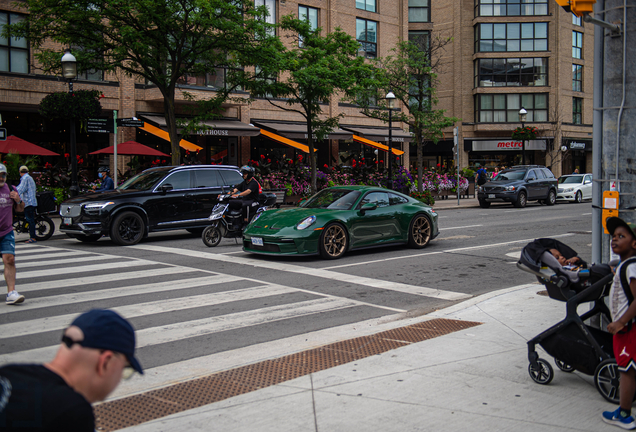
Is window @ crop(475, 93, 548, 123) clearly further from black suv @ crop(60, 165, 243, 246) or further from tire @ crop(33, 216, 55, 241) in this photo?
tire @ crop(33, 216, 55, 241)

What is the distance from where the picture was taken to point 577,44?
53500 mm

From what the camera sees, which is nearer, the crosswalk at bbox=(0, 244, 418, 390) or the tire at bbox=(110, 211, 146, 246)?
the crosswalk at bbox=(0, 244, 418, 390)

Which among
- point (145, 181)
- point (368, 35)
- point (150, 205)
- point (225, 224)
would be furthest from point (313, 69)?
point (368, 35)

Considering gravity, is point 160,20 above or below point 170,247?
above

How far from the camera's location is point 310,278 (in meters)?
9.42

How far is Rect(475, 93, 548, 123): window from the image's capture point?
51062mm

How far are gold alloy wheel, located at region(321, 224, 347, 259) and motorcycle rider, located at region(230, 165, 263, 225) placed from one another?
2.99 metres

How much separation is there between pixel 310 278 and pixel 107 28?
1403 cm

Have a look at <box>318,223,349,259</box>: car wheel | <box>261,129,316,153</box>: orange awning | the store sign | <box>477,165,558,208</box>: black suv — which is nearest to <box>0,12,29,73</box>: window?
<box>261,129,316,153</box>: orange awning

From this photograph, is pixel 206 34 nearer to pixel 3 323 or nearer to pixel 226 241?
pixel 226 241

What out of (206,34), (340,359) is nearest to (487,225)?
(206,34)

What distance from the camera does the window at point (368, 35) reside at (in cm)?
3812

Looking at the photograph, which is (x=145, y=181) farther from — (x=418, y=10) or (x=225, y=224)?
(x=418, y=10)

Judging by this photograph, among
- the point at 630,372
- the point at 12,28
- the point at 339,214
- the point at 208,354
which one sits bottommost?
the point at 208,354
